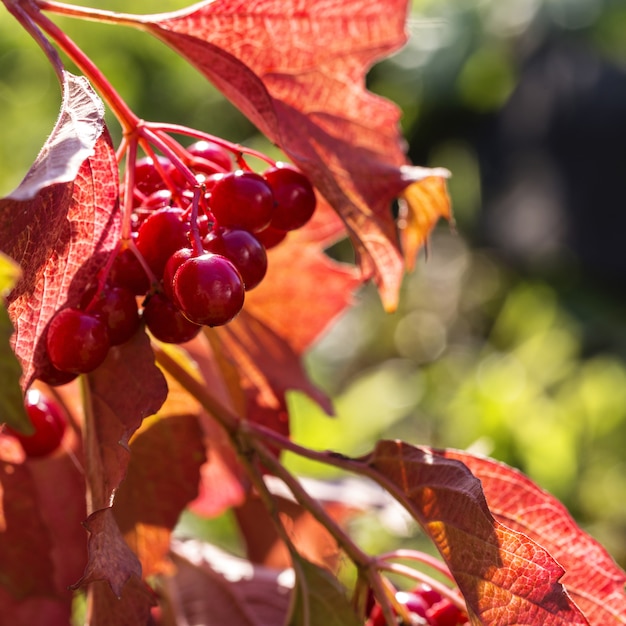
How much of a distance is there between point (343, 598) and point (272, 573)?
0.13m

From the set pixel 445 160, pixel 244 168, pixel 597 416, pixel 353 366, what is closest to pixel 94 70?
pixel 244 168

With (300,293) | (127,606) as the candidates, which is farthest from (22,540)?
(300,293)

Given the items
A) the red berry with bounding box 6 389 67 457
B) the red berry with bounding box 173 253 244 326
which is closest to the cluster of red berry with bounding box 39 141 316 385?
the red berry with bounding box 173 253 244 326

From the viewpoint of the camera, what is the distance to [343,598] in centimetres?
48

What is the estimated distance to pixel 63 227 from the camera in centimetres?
37

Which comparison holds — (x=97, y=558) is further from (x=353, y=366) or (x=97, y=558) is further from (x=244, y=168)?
(x=353, y=366)

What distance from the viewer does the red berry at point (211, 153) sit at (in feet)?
1.55

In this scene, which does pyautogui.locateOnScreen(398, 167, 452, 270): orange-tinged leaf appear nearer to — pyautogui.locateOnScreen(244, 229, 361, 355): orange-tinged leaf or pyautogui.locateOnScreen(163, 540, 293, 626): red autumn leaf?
pyautogui.locateOnScreen(244, 229, 361, 355): orange-tinged leaf

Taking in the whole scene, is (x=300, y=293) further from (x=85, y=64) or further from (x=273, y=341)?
(x=85, y=64)

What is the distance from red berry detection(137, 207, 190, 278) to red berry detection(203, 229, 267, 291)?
0.01 meters

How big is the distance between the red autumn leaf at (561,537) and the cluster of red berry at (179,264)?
0.15 m

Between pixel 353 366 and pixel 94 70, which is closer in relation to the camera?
pixel 94 70

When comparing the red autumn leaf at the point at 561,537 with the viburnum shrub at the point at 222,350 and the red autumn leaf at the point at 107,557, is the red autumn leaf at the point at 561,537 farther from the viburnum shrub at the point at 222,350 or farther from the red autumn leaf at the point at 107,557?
the red autumn leaf at the point at 107,557

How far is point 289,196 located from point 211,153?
0.17 ft
